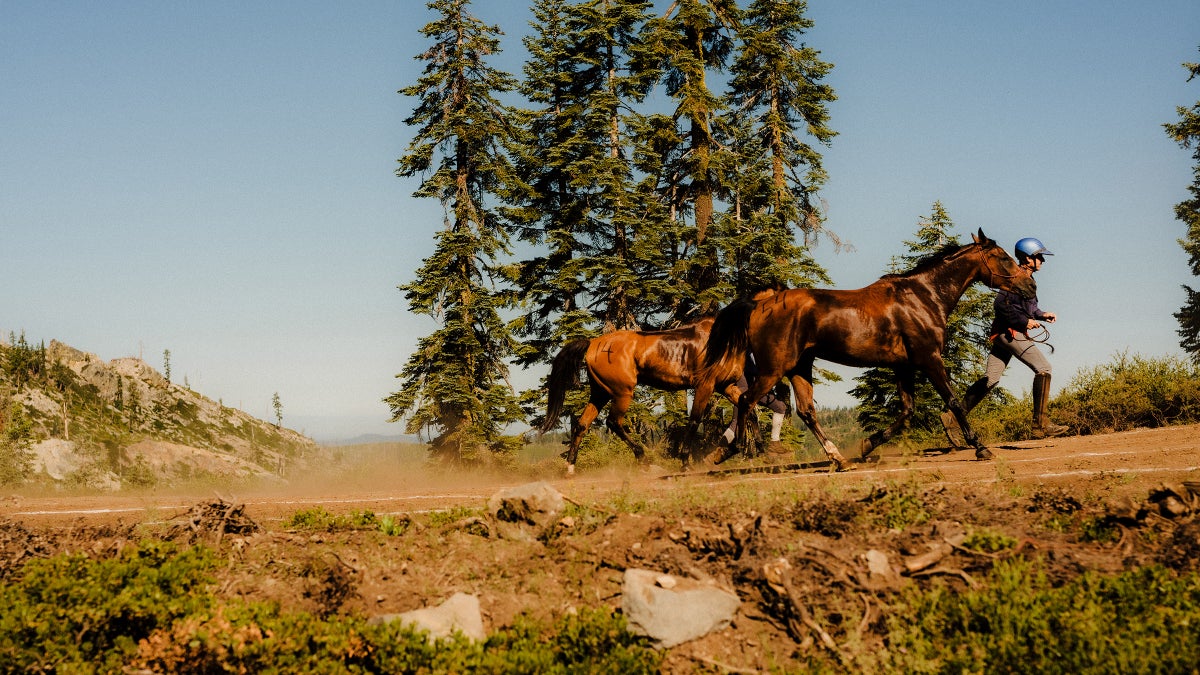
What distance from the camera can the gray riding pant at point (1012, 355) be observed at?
12.0 m

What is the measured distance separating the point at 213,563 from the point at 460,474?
47.7 feet

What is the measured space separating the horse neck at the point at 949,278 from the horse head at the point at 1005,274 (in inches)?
5.1

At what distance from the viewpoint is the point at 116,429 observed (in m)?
40.8

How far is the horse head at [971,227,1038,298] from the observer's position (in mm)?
12016

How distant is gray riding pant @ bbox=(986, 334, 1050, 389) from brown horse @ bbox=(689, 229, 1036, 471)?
2.47 ft

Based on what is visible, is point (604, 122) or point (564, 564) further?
point (604, 122)

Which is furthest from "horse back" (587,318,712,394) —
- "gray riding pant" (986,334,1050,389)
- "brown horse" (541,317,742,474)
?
"gray riding pant" (986,334,1050,389)

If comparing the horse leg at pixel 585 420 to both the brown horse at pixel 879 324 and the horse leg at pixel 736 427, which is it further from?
the brown horse at pixel 879 324

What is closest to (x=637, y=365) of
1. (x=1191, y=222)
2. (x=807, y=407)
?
(x=807, y=407)

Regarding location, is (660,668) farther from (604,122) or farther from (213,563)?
(604,122)

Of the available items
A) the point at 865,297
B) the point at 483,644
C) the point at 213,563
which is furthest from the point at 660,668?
the point at 865,297

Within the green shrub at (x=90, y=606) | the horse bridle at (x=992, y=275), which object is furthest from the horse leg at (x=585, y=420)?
the green shrub at (x=90, y=606)

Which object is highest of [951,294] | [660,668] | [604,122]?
[604,122]

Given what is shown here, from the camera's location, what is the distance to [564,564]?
6.61 metres
